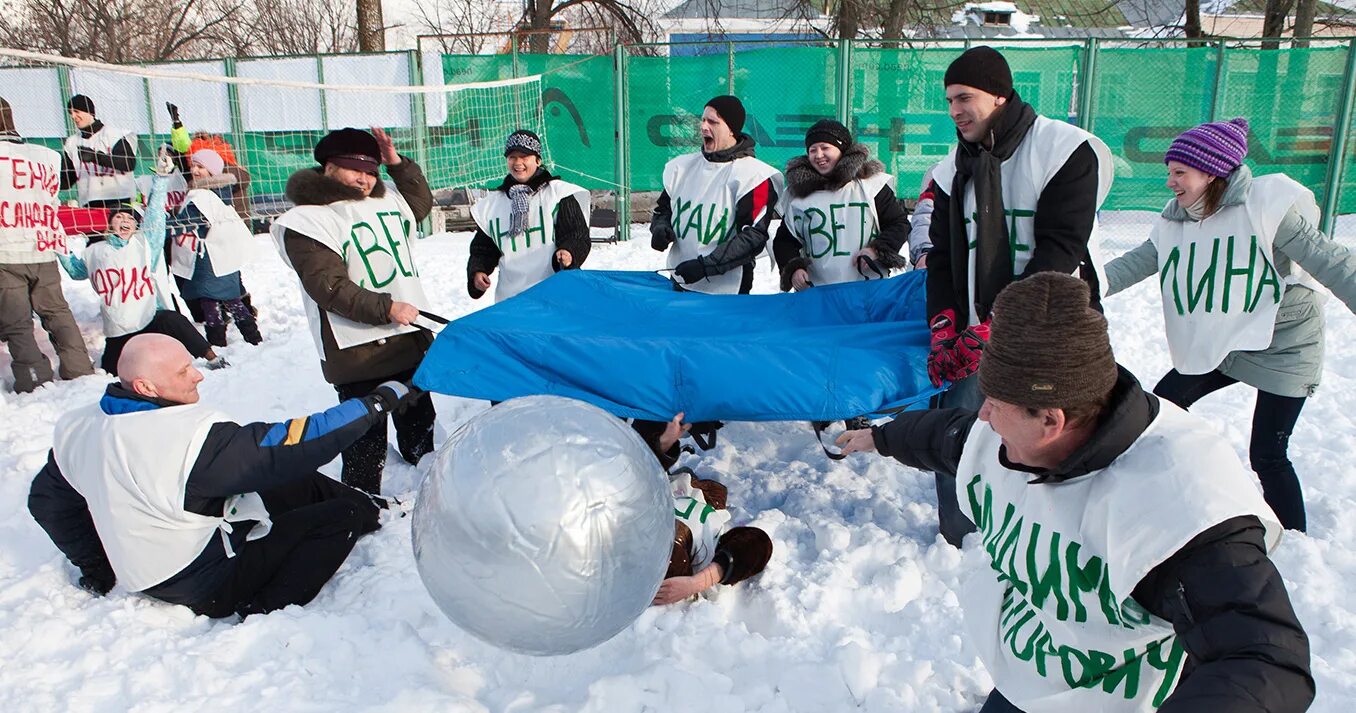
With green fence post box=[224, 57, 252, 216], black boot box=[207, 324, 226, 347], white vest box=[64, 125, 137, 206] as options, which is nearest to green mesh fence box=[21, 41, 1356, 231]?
green fence post box=[224, 57, 252, 216]

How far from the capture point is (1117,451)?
161 cm

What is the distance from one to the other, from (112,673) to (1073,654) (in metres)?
2.69

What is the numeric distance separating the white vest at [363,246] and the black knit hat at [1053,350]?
10.4ft

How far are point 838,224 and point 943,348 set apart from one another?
62.3 inches

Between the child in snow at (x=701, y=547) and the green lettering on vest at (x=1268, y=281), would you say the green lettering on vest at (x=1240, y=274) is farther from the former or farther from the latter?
the child in snow at (x=701, y=547)

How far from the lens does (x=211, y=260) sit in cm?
697

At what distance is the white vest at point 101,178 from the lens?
7217 millimetres

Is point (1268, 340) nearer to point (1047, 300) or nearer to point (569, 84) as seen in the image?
point (1047, 300)

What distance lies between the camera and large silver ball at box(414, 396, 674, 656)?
2135 millimetres

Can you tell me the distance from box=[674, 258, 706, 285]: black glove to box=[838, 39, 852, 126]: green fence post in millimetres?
5922

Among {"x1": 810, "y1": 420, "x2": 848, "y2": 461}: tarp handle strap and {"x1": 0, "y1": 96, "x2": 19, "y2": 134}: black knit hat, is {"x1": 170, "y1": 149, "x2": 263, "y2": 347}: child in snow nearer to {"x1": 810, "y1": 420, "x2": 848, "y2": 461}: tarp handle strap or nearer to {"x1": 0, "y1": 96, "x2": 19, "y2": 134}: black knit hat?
{"x1": 0, "y1": 96, "x2": 19, "y2": 134}: black knit hat

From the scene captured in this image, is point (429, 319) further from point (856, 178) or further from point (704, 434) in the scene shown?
point (856, 178)

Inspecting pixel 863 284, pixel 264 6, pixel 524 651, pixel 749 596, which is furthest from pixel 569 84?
pixel 264 6

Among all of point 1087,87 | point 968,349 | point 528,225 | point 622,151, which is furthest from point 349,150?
point 1087,87
